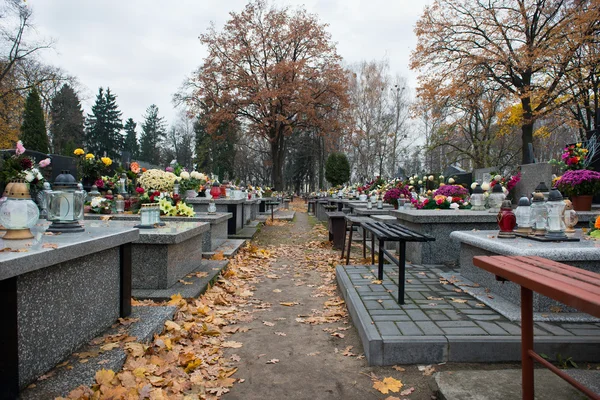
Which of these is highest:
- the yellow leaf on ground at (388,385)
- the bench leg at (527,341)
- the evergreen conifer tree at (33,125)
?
the evergreen conifer tree at (33,125)

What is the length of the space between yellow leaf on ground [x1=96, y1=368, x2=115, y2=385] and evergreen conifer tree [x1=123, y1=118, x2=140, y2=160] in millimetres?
66222

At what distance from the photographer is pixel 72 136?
147 ft

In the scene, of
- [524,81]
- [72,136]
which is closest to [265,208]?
[524,81]

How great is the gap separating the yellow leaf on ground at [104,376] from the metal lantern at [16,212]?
46.0 inches

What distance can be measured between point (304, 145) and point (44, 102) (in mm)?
27924

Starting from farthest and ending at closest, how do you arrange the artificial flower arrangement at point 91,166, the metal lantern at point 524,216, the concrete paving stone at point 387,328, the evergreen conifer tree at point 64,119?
the evergreen conifer tree at point 64,119 < the artificial flower arrangement at point 91,166 < the metal lantern at point 524,216 < the concrete paving stone at point 387,328

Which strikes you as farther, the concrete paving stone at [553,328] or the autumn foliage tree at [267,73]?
the autumn foliage tree at [267,73]

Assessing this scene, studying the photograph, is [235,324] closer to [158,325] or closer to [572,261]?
[158,325]

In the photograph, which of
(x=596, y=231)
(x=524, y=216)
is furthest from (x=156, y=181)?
(x=596, y=231)

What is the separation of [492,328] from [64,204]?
3784 millimetres

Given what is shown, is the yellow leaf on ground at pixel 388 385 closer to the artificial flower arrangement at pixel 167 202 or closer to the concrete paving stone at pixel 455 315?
the concrete paving stone at pixel 455 315

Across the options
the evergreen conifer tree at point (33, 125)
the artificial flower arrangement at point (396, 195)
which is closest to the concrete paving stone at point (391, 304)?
the artificial flower arrangement at point (396, 195)

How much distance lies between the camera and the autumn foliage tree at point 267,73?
2900cm

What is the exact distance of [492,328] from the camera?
3.31m
